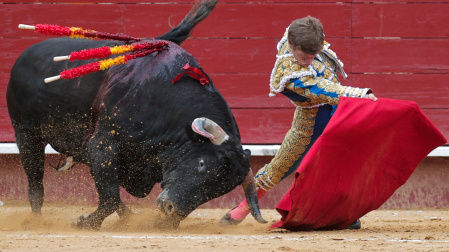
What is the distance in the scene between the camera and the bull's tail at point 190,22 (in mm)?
5629

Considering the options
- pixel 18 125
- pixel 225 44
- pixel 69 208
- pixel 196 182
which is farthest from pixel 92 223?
pixel 225 44

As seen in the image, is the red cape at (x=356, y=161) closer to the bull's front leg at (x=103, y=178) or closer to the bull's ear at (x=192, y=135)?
the bull's ear at (x=192, y=135)

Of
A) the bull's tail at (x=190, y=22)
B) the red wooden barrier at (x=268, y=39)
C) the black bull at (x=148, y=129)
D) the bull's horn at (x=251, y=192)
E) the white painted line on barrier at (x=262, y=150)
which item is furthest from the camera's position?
the red wooden barrier at (x=268, y=39)

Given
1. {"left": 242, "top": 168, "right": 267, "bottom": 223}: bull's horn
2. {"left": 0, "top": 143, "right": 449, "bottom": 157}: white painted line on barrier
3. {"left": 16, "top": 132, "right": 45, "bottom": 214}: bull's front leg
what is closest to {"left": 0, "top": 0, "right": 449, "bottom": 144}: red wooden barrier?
Result: {"left": 0, "top": 143, "right": 449, "bottom": 157}: white painted line on barrier

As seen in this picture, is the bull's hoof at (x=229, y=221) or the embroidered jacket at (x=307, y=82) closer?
the embroidered jacket at (x=307, y=82)

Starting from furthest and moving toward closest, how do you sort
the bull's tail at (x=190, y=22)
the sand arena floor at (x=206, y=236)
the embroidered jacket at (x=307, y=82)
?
the bull's tail at (x=190, y=22)
the embroidered jacket at (x=307, y=82)
the sand arena floor at (x=206, y=236)

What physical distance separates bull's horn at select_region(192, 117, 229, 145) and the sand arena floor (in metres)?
0.50

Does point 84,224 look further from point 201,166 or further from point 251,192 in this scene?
point 251,192

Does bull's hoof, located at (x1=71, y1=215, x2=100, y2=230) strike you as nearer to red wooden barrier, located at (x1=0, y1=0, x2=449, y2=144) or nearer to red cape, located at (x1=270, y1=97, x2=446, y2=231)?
red cape, located at (x1=270, y1=97, x2=446, y2=231)

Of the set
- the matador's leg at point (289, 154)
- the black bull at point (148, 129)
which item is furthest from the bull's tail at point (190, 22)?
the matador's leg at point (289, 154)

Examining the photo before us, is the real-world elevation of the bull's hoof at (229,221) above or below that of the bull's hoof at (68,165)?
below

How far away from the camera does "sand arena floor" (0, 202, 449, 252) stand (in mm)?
4168

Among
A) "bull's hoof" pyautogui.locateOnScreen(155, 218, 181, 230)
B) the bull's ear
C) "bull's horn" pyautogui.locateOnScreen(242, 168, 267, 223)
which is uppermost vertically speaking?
the bull's ear

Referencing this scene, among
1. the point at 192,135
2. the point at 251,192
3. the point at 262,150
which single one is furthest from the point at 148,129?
the point at 262,150
